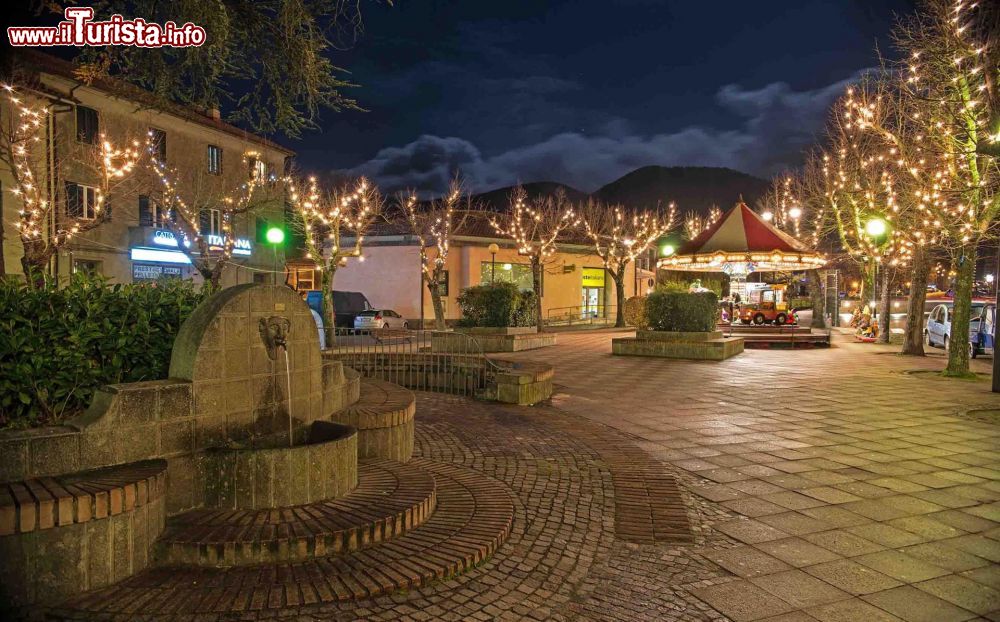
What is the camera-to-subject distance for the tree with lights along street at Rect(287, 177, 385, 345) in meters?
22.0

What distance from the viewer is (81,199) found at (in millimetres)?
24625

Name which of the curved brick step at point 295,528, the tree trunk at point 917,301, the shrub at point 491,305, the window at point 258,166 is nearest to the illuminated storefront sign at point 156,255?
the window at point 258,166

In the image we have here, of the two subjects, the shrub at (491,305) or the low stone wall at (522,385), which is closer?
the low stone wall at (522,385)

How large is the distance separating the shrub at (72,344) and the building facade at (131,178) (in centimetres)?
1641

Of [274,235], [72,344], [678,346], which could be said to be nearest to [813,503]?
[72,344]

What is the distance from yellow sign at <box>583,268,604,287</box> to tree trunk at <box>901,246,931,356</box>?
28000 mm

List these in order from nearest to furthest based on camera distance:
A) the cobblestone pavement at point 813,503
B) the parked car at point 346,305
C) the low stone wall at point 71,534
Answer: the low stone wall at point 71,534
the cobblestone pavement at point 813,503
the parked car at point 346,305

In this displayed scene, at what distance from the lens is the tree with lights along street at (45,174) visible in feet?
53.1

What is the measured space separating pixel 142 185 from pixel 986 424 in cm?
2864

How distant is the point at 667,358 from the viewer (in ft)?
57.5

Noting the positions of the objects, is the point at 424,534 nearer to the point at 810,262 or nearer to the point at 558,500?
the point at 558,500

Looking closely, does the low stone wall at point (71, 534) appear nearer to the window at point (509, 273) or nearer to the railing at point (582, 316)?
the window at point (509, 273)

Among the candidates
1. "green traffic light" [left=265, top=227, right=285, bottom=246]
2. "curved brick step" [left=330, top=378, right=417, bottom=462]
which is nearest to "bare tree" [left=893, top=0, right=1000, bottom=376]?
"curved brick step" [left=330, top=378, right=417, bottom=462]

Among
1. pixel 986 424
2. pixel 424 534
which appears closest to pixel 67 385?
pixel 424 534
